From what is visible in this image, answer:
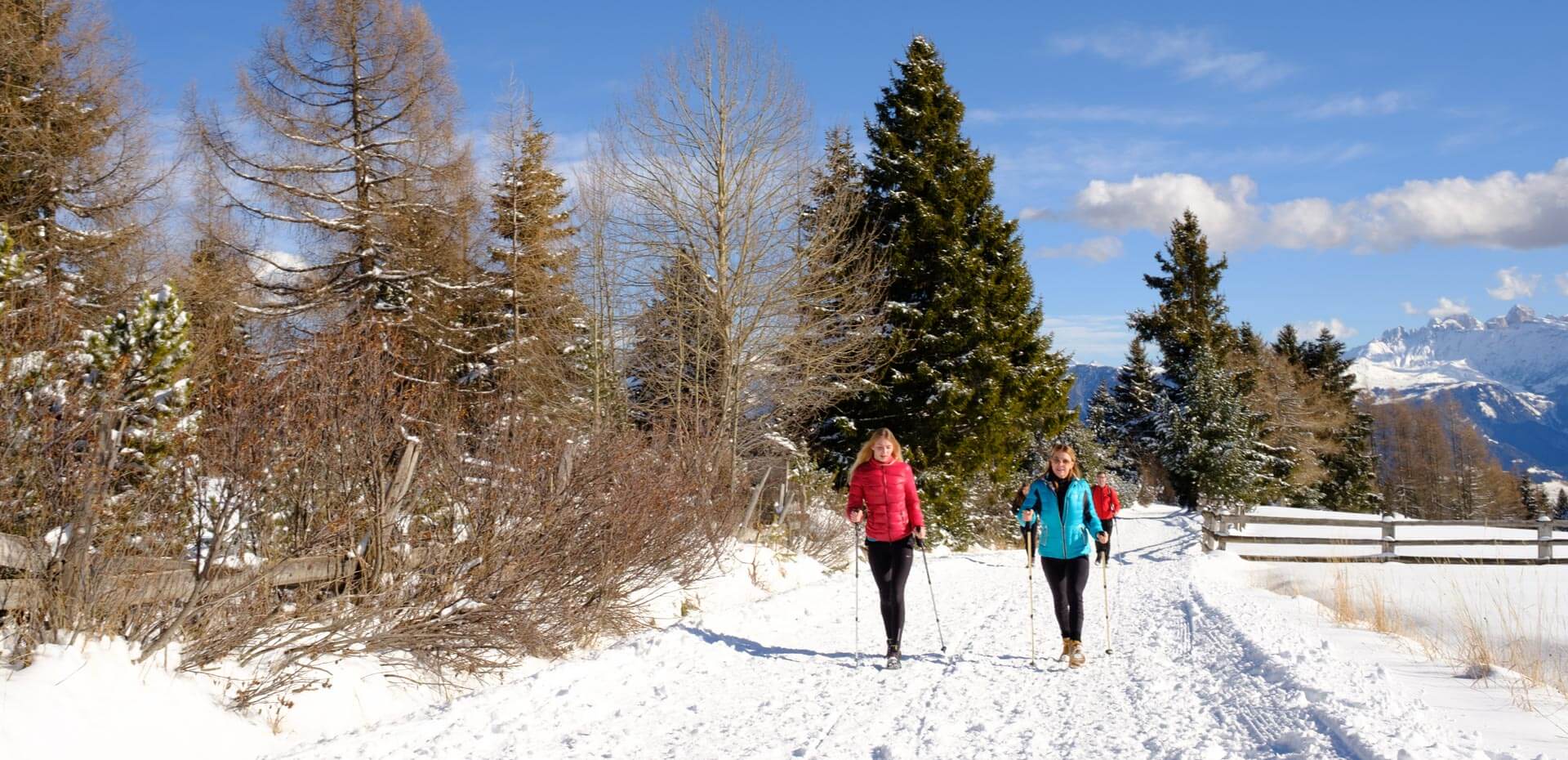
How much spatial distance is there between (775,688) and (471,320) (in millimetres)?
20312

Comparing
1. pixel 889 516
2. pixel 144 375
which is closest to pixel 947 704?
pixel 889 516

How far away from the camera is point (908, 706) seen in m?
6.35

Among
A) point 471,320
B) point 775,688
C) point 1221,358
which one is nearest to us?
point 775,688

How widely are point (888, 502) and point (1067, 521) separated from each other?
151cm

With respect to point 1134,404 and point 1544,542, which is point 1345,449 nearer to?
point 1134,404

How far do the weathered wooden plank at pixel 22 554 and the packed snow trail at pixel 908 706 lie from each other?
5.27ft

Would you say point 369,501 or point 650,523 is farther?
point 650,523

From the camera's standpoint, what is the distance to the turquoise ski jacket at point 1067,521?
8.22m

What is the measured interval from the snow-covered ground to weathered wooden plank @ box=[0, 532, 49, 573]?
1.76 ft

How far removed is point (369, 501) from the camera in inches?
283

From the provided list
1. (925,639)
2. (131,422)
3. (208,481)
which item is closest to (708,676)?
(925,639)

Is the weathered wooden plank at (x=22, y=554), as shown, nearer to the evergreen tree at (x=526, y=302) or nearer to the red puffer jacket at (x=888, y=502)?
the red puffer jacket at (x=888, y=502)

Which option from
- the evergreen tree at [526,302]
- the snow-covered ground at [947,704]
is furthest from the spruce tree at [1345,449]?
the snow-covered ground at [947,704]

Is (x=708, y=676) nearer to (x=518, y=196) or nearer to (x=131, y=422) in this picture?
(x=131, y=422)
